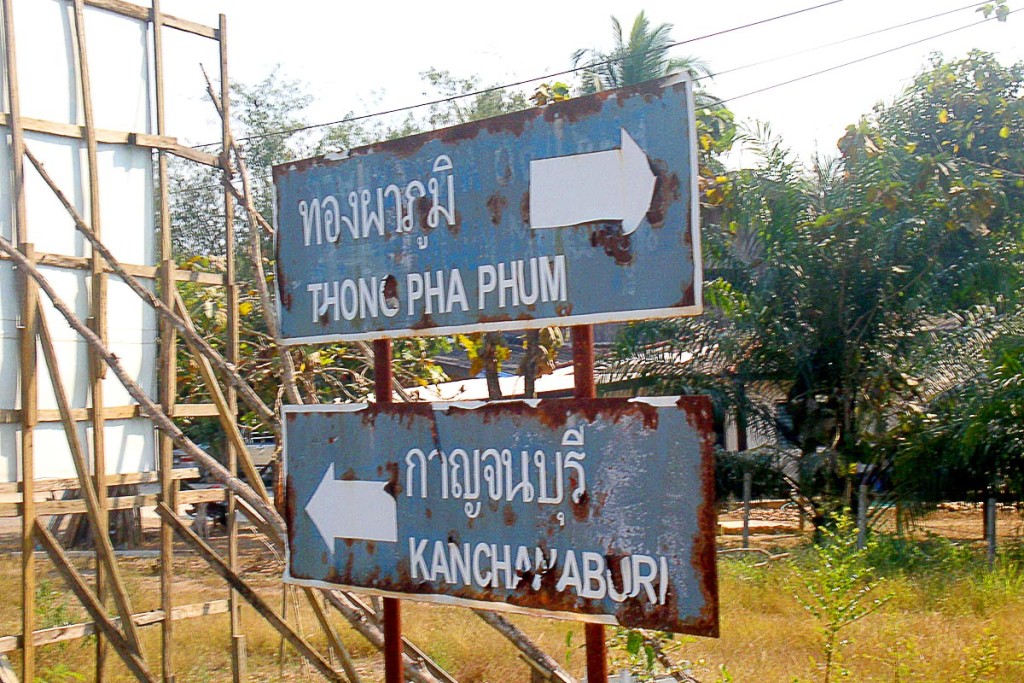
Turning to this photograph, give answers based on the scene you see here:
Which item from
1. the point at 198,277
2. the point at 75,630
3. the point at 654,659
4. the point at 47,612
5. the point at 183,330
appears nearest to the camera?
the point at 654,659

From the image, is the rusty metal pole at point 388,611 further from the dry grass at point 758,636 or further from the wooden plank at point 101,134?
the wooden plank at point 101,134

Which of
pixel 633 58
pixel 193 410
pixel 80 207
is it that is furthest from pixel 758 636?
pixel 633 58

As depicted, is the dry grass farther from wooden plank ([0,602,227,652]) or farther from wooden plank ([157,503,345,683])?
wooden plank ([157,503,345,683])

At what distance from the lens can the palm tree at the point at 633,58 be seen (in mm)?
14188

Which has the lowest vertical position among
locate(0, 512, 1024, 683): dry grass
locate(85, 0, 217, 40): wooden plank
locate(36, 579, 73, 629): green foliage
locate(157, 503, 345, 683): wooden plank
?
locate(0, 512, 1024, 683): dry grass

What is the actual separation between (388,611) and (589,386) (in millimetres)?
989

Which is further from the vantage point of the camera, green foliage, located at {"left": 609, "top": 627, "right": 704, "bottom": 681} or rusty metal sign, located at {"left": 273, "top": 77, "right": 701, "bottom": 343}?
green foliage, located at {"left": 609, "top": 627, "right": 704, "bottom": 681}

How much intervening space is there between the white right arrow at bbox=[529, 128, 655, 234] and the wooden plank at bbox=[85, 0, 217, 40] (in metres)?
3.57

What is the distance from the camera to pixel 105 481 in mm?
4949

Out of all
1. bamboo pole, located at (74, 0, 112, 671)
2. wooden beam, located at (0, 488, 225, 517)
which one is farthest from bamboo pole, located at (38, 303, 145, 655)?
bamboo pole, located at (74, 0, 112, 671)

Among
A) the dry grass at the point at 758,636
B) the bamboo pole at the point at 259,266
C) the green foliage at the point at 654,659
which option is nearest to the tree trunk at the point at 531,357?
the dry grass at the point at 758,636

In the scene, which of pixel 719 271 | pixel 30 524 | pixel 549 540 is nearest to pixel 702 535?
pixel 549 540

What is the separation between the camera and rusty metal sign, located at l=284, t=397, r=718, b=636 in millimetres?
2396

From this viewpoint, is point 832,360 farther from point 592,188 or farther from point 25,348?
point 592,188
